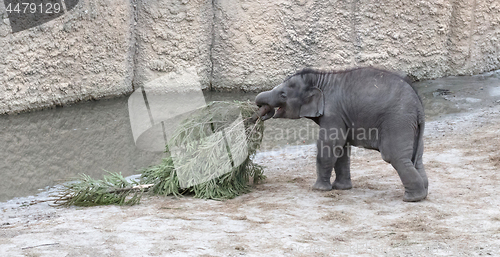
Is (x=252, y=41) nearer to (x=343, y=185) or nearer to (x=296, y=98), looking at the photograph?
(x=296, y=98)

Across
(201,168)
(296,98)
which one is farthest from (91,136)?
(296,98)

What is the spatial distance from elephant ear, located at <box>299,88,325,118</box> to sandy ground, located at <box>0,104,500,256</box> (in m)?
0.95

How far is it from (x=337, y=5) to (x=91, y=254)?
9400 millimetres

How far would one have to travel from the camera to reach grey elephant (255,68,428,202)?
211 inches

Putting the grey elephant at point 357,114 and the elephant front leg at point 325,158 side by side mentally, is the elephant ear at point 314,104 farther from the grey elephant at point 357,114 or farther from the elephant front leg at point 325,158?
the elephant front leg at point 325,158

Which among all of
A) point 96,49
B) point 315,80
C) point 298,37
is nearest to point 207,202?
point 315,80

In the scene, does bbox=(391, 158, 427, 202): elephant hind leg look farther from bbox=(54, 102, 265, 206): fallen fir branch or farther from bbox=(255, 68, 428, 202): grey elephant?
bbox=(54, 102, 265, 206): fallen fir branch

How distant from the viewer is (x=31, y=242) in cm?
397

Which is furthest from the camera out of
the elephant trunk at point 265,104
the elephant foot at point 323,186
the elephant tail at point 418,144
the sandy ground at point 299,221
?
the elephant foot at point 323,186

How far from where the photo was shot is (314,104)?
578 centimetres

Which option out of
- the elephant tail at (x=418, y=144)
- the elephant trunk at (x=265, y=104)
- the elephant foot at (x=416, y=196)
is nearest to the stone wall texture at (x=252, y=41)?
the elephant trunk at (x=265, y=104)

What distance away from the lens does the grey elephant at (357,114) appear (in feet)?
17.5

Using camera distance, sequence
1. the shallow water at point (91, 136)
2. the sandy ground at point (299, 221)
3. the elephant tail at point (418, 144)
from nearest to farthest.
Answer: the sandy ground at point (299, 221) < the elephant tail at point (418, 144) < the shallow water at point (91, 136)

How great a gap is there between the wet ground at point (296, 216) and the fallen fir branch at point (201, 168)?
0.22 m
